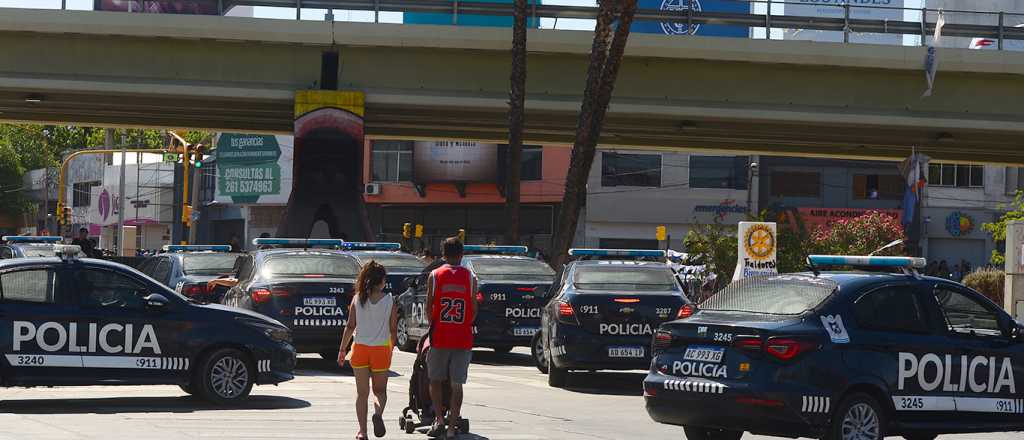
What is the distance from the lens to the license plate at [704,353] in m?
11.4

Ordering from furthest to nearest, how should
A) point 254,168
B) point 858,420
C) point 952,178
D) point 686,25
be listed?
point 254,168, point 952,178, point 686,25, point 858,420

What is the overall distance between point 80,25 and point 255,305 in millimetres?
16427

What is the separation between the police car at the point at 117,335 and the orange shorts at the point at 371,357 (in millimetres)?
3200

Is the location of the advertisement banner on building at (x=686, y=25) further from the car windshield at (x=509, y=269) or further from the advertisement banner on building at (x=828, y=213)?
the car windshield at (x=509, y=269)

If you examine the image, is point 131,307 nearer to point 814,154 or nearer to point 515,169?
point 515,169

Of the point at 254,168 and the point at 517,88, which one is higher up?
the point at 517,88

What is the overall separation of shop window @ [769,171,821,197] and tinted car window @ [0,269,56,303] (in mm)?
54934

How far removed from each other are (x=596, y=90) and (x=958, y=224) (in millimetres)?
38805

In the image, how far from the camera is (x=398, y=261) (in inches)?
951

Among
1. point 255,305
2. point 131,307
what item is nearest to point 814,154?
point 255,305

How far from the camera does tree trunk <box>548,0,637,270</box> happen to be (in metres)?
30.8

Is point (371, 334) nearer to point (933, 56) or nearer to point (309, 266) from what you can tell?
point (309, 266)

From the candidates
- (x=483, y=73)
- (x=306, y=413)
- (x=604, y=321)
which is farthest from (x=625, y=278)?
(x=483, y=73)

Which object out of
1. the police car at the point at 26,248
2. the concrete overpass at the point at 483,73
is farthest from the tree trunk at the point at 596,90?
the police car at the point at 26,248
